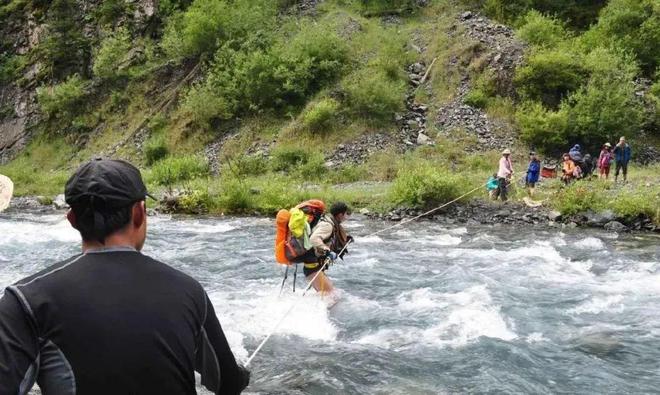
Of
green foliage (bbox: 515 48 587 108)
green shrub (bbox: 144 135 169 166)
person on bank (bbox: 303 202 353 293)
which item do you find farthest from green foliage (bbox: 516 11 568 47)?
person on bank (bbox: 303 202 353 293)

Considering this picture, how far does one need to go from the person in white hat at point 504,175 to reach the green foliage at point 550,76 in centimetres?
976

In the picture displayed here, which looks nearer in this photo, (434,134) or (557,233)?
(557,233)

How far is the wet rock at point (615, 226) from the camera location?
51.8 feet

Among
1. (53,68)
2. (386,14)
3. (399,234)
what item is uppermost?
(386,14)

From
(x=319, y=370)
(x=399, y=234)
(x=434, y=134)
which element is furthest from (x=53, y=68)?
(x=319, y=370)

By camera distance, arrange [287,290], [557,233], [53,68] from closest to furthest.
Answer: [287,290]
[557,233]
[53,68]

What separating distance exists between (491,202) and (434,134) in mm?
8353

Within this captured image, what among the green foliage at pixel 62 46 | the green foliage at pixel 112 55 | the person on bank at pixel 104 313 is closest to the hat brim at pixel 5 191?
the person on bank at pixel 104 313

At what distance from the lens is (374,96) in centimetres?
2698

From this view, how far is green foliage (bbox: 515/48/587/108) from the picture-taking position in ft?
87.5

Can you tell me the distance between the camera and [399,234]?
16.1 meters

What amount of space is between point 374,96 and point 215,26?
11390mm

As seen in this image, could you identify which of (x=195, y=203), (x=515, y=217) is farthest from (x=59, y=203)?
(x=515, y=217)

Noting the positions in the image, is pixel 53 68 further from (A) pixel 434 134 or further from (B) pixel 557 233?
(B) pixel 557 233
